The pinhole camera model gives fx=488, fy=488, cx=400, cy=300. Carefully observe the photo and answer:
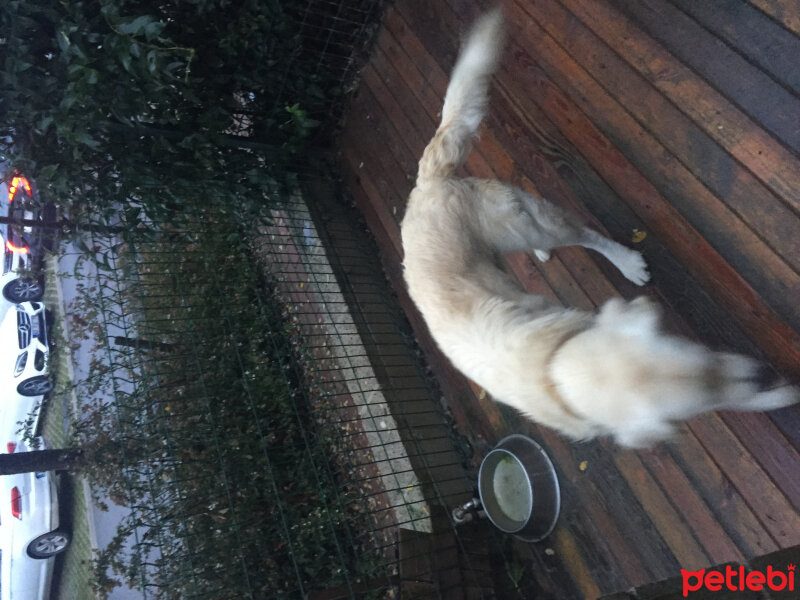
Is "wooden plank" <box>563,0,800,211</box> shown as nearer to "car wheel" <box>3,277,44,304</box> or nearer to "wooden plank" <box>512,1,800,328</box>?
"wooden plank" <box>512,1,800,328</box>

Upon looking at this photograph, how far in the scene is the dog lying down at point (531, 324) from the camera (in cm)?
151

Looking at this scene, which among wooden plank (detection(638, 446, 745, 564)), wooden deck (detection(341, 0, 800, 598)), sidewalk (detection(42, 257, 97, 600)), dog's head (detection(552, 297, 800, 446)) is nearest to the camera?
dog's head (detection(552, 297, 800, 446))

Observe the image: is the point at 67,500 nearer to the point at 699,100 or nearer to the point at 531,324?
the point at 531,324

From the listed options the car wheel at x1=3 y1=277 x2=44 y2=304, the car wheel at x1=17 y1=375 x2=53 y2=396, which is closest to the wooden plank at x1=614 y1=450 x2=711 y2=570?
the car wheel at x1=17 y1=375 x2=53 y2=396

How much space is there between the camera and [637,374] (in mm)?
1452

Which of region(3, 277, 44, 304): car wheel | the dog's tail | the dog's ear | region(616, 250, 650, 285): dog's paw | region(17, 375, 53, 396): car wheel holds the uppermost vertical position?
region(3, 277, 44, 304): car wheel

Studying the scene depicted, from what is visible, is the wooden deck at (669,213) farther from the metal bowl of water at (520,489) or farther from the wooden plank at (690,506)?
the metal bowl of water at (520,489)

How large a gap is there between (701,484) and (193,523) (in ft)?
10.7

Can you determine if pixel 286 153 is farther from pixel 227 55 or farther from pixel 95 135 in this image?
pixel 95 135

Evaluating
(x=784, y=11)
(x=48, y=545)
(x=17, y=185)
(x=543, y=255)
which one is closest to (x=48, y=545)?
(x=48, y=545)

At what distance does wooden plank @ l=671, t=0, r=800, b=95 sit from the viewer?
2152mm

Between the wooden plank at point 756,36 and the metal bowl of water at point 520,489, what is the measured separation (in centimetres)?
230

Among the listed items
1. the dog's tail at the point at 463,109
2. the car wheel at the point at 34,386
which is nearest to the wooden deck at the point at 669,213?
the dog's tail at the point at 463,109

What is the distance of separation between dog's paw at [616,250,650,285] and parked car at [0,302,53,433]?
21.4 feet
